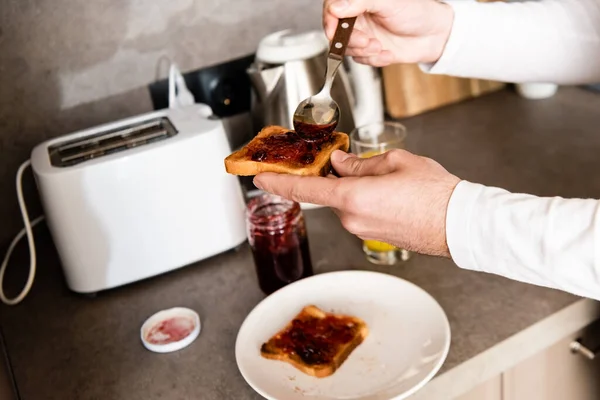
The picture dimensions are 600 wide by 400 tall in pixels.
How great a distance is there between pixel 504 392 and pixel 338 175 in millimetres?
394

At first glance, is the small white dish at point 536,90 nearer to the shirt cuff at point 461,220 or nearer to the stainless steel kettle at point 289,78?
→ the stainless steel kettle at point 289,78

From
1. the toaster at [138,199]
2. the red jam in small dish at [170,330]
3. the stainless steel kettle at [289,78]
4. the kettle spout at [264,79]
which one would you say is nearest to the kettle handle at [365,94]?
the stainless steel kettle at [289,78]

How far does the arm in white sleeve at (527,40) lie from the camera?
106 cm

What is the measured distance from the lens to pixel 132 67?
1.27m

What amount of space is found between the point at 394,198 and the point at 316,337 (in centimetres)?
24

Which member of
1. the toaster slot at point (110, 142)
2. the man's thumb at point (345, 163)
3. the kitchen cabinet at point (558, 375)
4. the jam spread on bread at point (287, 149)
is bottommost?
the kitchen cabinet at point (558, 375)

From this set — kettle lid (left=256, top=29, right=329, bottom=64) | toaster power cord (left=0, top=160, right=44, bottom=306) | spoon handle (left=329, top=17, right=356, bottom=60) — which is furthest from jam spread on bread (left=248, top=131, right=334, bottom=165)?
toaster power cord (left=0, top=160, right=44, bottom=306)

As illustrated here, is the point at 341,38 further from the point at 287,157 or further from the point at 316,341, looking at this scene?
the point at 316,341

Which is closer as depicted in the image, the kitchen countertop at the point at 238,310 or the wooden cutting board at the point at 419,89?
the kitchen countertop at the point at 238,310

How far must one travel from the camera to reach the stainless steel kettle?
1.17 meters

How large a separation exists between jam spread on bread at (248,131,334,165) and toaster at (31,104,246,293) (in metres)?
0.18

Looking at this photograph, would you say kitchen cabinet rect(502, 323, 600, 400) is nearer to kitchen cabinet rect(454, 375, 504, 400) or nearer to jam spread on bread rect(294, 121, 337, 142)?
kitchen cabinet rect(454, 375, 504, 400)

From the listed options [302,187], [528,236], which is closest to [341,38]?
[302,187]

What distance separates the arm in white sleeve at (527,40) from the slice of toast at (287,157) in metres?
0.32
